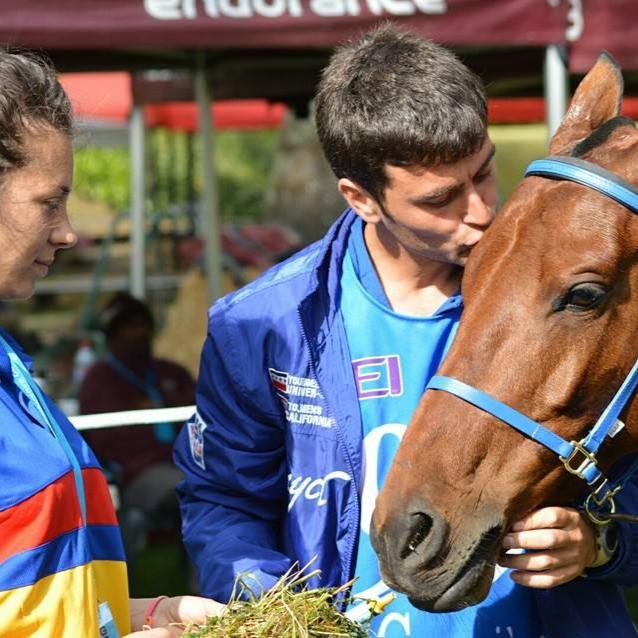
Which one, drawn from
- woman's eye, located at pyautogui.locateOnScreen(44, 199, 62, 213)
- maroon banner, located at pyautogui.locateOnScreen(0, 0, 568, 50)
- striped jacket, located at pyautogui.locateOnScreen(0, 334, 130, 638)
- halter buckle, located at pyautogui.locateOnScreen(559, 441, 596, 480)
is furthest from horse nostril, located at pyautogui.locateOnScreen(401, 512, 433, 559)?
maroon banner, located at pyautogui.locateOnScreen(0, 0, 568, 50)

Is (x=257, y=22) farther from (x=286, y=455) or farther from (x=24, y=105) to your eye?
(x=24, y=105)

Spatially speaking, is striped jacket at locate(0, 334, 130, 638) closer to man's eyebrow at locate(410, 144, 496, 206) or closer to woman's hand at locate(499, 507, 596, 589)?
woman's hand at locate(499, 507, 596, 589)

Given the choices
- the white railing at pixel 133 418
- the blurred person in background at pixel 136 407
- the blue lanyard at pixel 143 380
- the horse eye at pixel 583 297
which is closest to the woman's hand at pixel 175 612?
the horse eye at pixel 583 297

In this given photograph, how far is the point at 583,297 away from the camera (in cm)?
186

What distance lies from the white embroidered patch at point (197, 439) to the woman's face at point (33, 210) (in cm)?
60

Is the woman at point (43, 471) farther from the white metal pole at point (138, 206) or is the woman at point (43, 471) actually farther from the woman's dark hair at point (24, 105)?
the white metal pole at point (138, 206)

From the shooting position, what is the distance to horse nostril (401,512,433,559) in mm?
1831

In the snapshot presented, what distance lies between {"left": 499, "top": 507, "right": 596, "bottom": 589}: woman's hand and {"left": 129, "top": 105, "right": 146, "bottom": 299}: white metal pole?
5.90 meters

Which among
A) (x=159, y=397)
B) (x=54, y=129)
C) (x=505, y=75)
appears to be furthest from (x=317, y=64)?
(x=54, y=129)

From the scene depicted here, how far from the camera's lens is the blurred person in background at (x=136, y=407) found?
19.1 ft

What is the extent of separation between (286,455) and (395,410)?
263 millimetres

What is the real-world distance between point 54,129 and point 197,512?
2.89ft

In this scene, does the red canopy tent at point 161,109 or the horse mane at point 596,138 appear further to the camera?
the red canopy tent at point 161,109

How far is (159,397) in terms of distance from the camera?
6.18m
